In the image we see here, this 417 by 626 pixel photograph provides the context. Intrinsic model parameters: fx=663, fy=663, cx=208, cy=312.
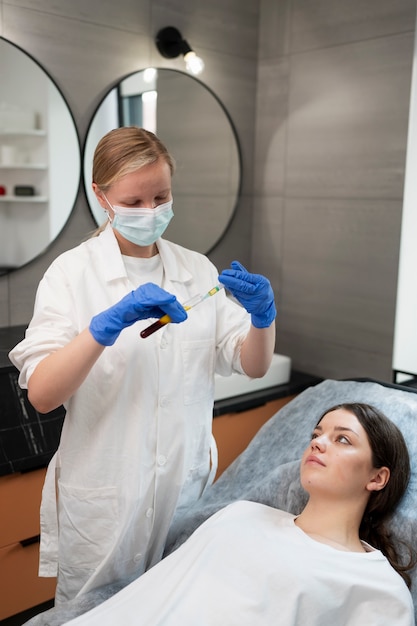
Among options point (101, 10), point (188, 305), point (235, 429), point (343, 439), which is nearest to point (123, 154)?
point (188, 305)

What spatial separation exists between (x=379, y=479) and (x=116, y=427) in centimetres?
62

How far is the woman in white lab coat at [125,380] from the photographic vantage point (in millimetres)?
1446

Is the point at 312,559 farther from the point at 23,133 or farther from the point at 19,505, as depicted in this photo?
the point at 23,133

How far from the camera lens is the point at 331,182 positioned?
2.74 m

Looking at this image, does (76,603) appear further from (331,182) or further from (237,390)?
(331,182)

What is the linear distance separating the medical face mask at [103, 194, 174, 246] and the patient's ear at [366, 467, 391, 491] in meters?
0.75

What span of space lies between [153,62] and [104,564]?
6.32 feet

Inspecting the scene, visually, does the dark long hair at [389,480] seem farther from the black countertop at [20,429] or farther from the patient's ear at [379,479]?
the black countertop at [20,429]

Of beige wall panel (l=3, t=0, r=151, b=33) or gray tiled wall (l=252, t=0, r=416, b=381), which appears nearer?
beige wall panel (l=3, t=0, r=151, b=33)

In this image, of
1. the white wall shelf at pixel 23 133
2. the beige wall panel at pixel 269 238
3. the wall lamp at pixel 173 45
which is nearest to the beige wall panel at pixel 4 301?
the white wall shelf at pixel 23 133

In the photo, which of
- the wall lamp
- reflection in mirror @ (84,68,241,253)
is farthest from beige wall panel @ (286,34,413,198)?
the wall lamp

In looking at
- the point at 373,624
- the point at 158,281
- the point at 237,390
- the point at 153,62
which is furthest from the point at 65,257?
the point at 153,62

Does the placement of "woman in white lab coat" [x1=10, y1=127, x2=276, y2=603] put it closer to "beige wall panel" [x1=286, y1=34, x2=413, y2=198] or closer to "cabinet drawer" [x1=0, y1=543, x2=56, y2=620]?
"cabinet drawer" [x1=0, y1=543, x2=56, y2=620]

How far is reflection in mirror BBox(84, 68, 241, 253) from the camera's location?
251 centimetres
